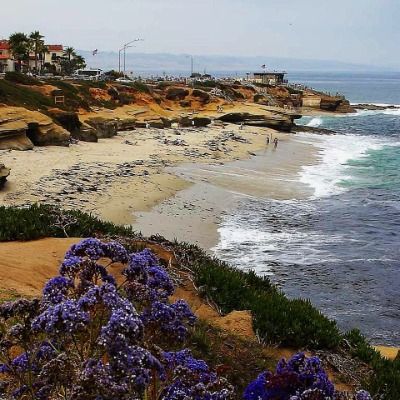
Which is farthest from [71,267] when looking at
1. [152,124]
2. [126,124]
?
[152,124]

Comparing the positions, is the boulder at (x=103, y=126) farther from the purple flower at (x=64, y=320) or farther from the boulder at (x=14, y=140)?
the purple flower at (x=64, y=320)

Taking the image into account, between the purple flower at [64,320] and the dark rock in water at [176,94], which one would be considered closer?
the purple flower at [64,320]

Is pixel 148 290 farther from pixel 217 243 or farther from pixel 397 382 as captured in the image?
pixel 217 243

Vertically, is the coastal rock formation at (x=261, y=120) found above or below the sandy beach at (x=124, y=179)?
above

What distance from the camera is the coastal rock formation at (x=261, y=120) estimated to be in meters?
57.3

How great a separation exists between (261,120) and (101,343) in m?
56.8

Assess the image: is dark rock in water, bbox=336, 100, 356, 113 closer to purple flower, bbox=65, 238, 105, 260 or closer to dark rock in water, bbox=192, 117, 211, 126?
dark rock in water, bbox=192, 117, 211, 126

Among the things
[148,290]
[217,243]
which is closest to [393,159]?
[217,243]

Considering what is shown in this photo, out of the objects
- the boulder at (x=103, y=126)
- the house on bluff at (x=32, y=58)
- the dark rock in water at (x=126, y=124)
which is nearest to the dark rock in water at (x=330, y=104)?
the house on bluff at (x=32, y=58)

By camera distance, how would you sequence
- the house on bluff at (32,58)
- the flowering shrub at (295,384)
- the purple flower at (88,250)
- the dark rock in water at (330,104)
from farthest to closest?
the dark rock in water at (330,104), the house on bluff at (32,58), the purple flower at (88,250), the flowering shrub at (295,384)

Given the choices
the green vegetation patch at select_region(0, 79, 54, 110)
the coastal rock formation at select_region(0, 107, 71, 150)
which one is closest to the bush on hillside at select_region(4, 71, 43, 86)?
the green vegetation patch at select_region(0, 79, 54, 110)

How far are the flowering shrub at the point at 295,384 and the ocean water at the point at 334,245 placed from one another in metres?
8.44

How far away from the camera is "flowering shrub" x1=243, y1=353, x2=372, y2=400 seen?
9.91 ft

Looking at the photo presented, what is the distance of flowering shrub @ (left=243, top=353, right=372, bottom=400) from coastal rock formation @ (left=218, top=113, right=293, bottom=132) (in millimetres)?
55116
